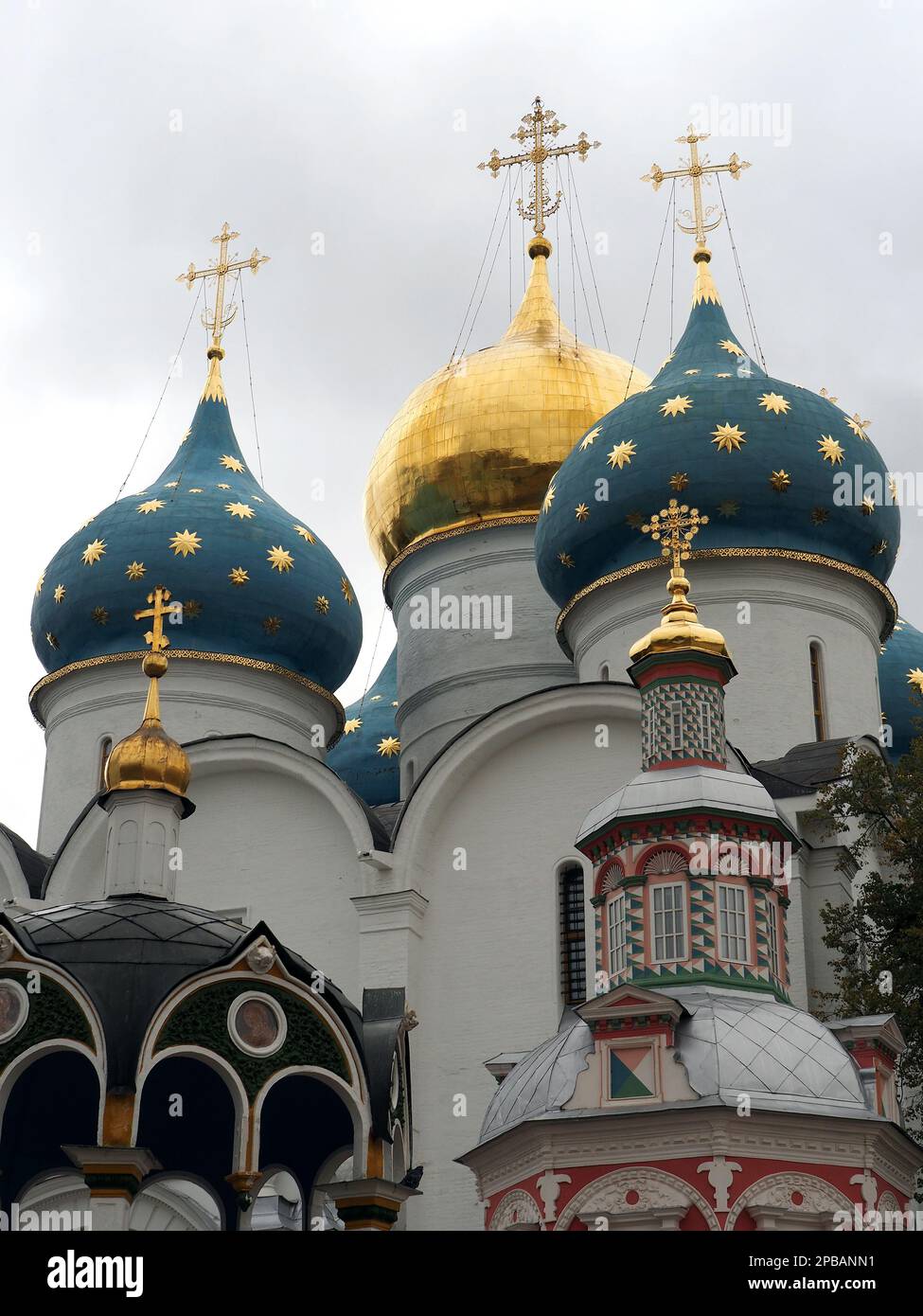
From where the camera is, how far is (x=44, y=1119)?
10367mm

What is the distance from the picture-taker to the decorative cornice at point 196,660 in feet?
60.5

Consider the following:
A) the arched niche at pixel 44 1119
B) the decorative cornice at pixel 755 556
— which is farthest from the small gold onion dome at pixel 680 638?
the arched niche at pixel 44 1119

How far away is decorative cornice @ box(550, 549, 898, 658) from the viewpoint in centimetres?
1625

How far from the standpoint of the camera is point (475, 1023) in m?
14.4

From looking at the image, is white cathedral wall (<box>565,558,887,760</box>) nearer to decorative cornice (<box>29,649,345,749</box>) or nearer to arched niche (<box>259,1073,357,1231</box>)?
decorative cornice (<box>29,649,345,749</box>)

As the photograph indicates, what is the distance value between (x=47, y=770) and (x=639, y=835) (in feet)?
29.2

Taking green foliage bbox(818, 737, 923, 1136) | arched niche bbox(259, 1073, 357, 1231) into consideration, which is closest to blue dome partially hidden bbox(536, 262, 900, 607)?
green foliage bbox(818, 737, 923, 1136)

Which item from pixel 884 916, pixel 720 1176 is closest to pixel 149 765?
pixel 720 1176

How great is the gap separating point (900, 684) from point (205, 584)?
7.05 metres

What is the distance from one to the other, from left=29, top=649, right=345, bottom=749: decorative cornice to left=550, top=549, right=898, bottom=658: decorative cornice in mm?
3020

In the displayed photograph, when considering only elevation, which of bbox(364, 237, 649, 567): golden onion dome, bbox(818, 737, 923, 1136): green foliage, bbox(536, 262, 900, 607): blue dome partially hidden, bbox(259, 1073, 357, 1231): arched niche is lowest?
bbox(259, 1073, 357, 1231): arched niche

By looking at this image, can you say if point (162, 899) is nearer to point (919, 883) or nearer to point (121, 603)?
point (919, 883)

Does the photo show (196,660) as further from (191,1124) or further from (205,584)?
(191,1124)
